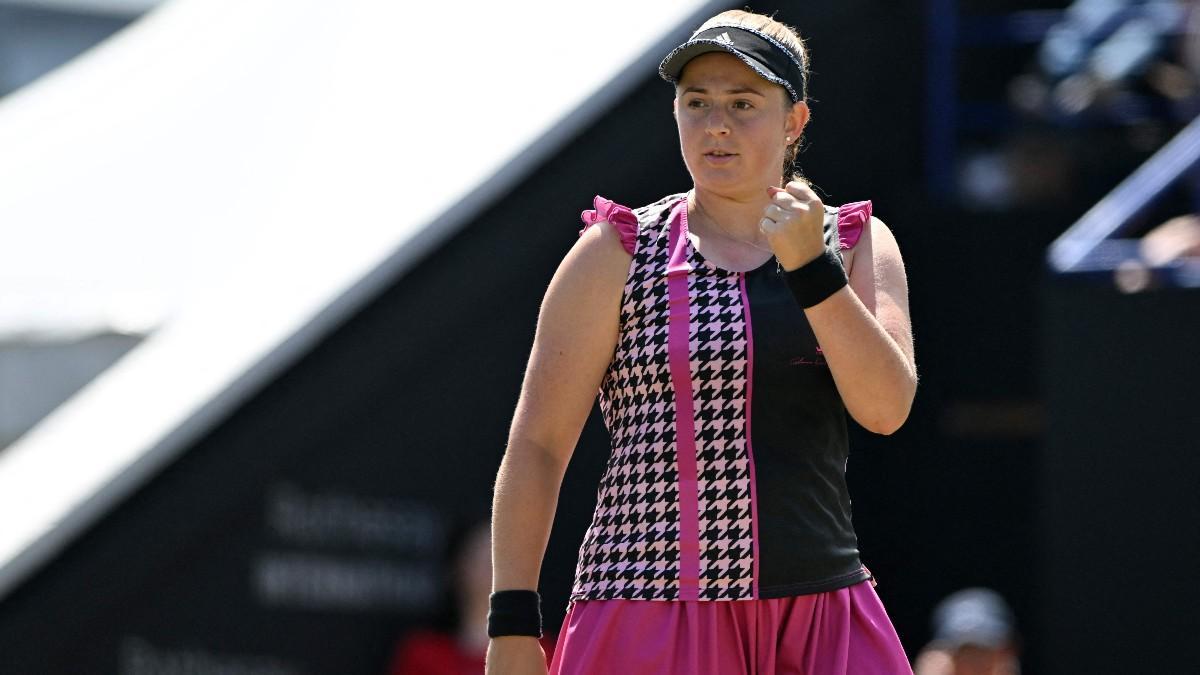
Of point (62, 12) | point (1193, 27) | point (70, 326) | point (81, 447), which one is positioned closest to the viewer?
point (81, 447)

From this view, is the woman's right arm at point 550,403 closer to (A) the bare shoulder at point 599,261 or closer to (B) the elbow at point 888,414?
(A) the bare shoulder at point 599,261

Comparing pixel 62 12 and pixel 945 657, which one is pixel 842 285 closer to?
pixel 945 657

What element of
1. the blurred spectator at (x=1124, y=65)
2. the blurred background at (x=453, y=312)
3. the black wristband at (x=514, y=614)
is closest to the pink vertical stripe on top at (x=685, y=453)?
the black wristband at (x=514, y=614)

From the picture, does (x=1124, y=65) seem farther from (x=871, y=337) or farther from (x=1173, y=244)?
(x=871, y=337)

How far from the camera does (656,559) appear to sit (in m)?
3.24

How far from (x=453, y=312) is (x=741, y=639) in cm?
334

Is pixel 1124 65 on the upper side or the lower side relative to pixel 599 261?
upper

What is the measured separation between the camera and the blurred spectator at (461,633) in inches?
→ 243

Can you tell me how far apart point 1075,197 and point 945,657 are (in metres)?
2.61

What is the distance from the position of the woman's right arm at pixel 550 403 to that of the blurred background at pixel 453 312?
7.97 feet

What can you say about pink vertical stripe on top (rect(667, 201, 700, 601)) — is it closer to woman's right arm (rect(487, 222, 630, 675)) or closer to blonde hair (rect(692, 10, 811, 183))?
woman's right arm (rect(487, 222, 630, 675))

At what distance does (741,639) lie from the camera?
321 centimetres

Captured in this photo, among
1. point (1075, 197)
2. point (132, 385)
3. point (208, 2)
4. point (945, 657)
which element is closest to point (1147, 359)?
point (945, 657)

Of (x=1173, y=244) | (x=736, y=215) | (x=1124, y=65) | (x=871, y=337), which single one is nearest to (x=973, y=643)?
(x=1173, y=244)
